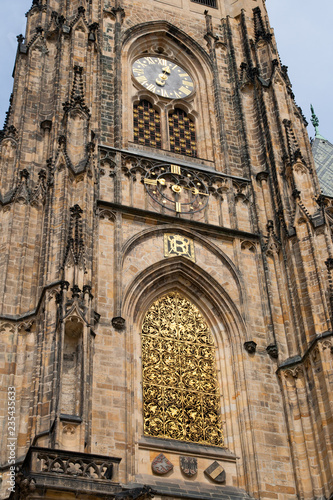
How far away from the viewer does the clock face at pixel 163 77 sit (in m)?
25.9

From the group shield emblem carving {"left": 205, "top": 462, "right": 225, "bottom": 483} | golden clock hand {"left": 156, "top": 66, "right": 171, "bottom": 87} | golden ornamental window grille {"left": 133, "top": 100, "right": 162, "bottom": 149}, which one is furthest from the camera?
golden clock hand {"left": 156, "top": 66, "right": 171, "bottom": 87}

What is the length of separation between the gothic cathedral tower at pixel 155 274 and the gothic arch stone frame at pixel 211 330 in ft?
0.14

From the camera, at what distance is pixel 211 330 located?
20.6m

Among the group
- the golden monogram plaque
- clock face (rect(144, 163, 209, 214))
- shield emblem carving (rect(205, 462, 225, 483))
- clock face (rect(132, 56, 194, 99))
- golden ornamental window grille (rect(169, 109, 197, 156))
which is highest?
clock face (rect(132, 56, 194, 99))

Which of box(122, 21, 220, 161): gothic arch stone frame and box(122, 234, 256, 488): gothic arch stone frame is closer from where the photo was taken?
box(122, 234, 256, 488): gothic arch stone frame

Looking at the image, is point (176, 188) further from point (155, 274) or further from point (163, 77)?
point (163, 77)

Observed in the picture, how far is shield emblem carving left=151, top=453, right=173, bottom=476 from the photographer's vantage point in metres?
17.4

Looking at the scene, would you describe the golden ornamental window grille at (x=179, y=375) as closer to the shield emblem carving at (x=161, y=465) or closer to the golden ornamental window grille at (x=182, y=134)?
the shield emblem carving at (x=161, y=465)

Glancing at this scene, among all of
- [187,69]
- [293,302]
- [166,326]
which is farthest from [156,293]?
[187,69]

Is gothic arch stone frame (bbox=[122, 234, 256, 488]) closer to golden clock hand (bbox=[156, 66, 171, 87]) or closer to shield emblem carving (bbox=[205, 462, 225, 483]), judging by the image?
shield emblem carving (bbox=[205, 462, 225, 483])

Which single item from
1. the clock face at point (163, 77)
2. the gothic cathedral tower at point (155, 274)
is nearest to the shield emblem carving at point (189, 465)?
the gothic cathedral tower at point (155, 274)

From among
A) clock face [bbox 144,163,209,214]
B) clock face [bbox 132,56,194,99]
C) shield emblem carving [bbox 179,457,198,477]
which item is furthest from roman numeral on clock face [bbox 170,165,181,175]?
shield emblem carving [bbox 179,457,198,477]

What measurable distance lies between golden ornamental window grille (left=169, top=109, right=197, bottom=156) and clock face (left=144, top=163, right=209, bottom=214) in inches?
66.9

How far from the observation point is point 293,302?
2055 centimetres
